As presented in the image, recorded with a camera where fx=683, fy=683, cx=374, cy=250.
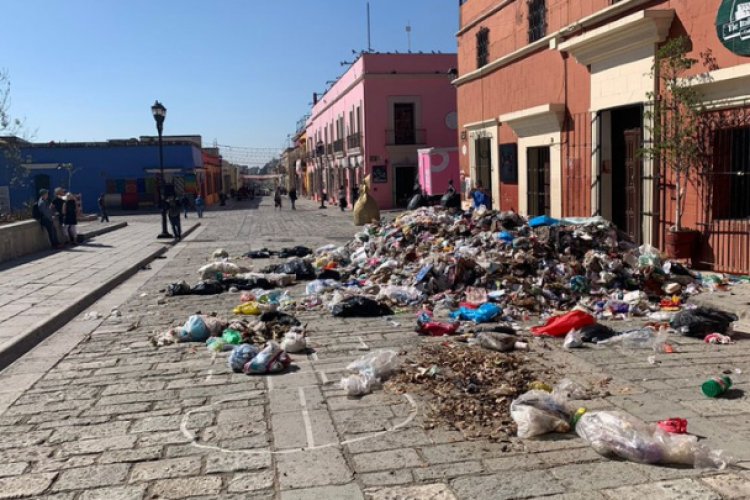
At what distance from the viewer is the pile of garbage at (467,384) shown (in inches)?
184

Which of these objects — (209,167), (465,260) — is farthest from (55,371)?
(209,167)

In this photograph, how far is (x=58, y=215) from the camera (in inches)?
733

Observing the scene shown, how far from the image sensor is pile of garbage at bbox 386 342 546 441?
4.68m

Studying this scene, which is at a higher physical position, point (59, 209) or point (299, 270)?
point (59, 209)

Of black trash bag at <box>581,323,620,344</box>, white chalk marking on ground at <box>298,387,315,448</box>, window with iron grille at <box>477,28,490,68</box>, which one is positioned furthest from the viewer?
window with iron grille at <box>477,28,490,68</box>

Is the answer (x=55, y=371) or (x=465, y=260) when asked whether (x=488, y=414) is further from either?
(x=465, y=260)

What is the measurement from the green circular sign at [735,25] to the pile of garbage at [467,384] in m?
5.93

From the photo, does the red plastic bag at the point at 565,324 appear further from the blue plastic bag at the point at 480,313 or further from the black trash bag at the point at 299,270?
the black trash bag at the point at 299,270

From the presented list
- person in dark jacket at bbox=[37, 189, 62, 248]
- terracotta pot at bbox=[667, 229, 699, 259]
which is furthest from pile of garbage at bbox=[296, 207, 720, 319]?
person in dark jacket at bbox=[37, 189, 62, 248]

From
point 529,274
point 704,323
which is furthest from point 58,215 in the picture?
point 704,323

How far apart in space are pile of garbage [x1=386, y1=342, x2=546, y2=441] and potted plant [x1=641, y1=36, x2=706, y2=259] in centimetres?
546

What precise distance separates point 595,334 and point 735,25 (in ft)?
17.4

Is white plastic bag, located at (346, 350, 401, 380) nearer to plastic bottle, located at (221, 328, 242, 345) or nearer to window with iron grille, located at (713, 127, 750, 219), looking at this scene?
plastic bottle, located at (221, 328, 242, 345)

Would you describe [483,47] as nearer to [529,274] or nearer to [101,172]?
[529,274]
